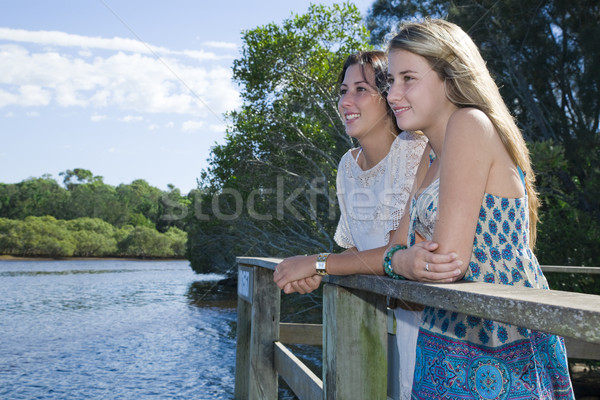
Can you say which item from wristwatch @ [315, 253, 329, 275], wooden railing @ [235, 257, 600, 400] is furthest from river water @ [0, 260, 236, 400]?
wristwatch @ [315, 253, 329, 275]

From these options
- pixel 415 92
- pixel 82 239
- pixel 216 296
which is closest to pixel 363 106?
pixel 415 92

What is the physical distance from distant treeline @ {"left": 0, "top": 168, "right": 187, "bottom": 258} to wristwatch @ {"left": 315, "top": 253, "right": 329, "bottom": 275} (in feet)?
199

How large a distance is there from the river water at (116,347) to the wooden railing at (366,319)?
6.13 meters

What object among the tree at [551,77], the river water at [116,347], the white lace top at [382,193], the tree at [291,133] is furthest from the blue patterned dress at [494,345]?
the tree at [291,133]

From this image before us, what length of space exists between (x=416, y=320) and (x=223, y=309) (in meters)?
Answer: 21.9

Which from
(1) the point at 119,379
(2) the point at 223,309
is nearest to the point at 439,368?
(1) the point at 119,379

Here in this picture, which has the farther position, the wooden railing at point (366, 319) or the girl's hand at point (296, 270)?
the girl's hand at point (296, 270)

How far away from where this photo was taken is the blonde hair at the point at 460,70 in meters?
1.46

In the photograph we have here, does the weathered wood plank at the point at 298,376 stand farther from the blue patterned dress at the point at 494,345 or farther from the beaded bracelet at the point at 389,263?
the blue patterned dress at the point at 494,345

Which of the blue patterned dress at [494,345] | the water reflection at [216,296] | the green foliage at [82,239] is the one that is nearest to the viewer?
the blue patterned dress at [494,345]

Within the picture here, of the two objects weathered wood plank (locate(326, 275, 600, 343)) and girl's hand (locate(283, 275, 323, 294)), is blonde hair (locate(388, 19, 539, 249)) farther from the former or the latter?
girl's hand (locate(283, 275, 323, 294))

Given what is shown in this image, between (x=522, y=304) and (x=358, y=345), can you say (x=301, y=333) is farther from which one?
(x=522, y=304)

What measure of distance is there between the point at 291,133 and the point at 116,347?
680cm

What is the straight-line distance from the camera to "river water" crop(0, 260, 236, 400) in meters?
9.70
